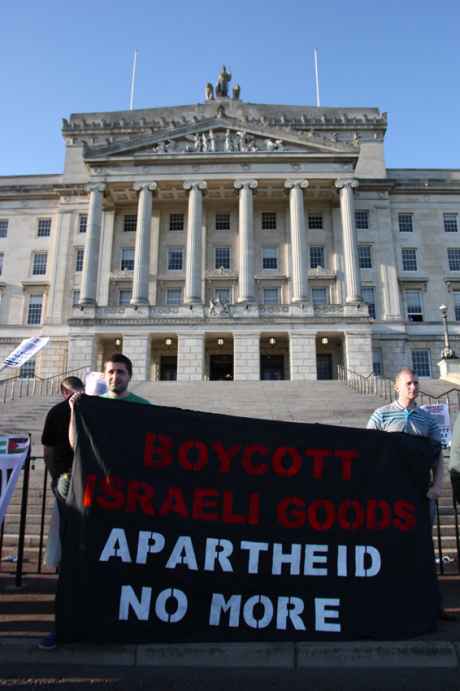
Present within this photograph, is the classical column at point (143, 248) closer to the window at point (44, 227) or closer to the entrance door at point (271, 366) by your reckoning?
the window at point (44, 227)

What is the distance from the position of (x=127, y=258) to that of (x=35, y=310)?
850 centimetres

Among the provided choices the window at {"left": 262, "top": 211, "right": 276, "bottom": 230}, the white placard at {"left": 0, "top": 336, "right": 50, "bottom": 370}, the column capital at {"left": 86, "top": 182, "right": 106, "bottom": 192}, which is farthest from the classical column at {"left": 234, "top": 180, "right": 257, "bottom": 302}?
the white placard at {"left": 0, "top": 336, "right": 50, "bottom": 370}

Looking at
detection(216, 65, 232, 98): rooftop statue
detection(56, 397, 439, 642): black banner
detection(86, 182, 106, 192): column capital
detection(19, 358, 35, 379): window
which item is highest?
detection(216, 65, 232, 98): rooftop statue

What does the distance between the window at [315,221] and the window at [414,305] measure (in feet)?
29.1

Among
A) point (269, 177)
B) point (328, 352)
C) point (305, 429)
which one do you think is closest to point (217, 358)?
point (328, 352)

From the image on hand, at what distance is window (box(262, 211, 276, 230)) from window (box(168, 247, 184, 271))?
23.4ft

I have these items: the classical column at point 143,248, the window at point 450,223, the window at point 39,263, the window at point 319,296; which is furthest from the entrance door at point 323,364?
the window at point 39,263

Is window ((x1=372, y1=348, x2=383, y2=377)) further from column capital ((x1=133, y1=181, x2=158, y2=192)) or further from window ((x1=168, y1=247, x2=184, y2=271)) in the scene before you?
column capital ((x1=133, y1=181, x2=158, y2=192))

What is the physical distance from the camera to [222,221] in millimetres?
42219

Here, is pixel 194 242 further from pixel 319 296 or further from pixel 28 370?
pixel 28 370

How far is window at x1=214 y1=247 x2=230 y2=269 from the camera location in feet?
135

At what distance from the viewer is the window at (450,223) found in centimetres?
4322

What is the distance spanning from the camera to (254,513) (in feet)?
15.5

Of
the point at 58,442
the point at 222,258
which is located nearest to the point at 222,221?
the point at 222,258
